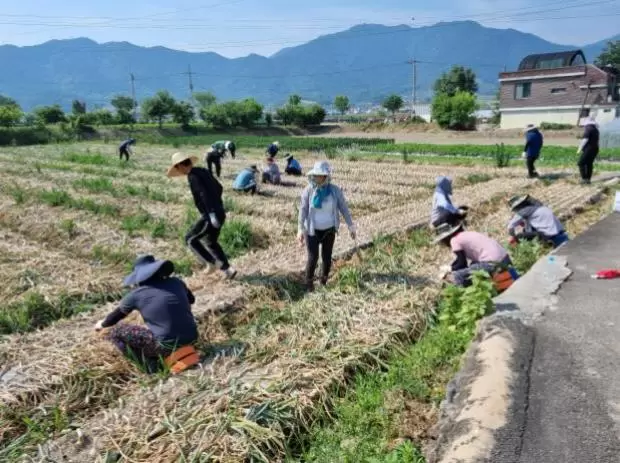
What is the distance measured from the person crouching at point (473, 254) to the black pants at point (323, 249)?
116cm

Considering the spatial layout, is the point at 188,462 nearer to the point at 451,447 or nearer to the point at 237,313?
the point at 451,447

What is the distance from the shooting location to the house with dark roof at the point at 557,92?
3847 centimetres

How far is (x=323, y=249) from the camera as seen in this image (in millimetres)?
5496

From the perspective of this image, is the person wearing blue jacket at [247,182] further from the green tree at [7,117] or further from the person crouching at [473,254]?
the green tree at [7,117]

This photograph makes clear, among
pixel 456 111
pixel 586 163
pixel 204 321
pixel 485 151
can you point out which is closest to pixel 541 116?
pixel 456 111

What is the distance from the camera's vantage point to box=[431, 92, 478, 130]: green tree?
42094 millimetres

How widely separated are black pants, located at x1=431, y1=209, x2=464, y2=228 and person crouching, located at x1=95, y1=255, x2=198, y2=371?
3.54m

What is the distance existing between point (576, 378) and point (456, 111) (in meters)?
42.0

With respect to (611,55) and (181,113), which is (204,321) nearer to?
(181,113)

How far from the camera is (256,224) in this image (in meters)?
8.46

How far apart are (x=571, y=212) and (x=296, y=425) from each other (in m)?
7.68

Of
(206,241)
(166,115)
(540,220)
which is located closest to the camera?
(206,241)

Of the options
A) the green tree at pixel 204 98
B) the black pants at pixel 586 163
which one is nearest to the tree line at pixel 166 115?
the green tree at pixel 204 98

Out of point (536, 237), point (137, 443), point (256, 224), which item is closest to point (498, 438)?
point (137, 443)
